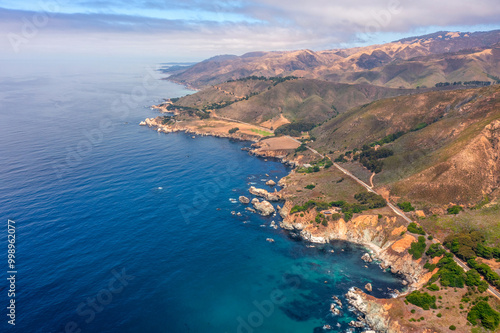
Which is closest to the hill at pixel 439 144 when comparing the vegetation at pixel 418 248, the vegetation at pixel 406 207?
the vegetation at pixel 406 207

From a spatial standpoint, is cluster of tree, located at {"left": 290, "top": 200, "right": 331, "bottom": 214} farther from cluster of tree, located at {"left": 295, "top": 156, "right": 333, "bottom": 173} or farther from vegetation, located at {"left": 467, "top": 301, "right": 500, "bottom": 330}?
vegetation, located at {"left": 467, "top": 301, "right": 500, "bottom": 330}

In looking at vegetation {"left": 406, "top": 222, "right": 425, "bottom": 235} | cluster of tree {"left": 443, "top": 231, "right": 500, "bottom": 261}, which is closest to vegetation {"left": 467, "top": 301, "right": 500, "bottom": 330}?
cluster of tree {"left": 443, "top": 231, "right": 500, "bottom": 261}

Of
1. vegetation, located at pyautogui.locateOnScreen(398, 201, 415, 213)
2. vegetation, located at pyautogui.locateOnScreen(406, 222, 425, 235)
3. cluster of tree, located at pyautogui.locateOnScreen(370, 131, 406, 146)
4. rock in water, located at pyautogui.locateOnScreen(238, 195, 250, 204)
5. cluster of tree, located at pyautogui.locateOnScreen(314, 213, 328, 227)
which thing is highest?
cluster of tree, located at pyautogui.locateOnScreen(370, 131, 406, 146)

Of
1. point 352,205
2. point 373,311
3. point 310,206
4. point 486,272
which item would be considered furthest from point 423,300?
point 310,206

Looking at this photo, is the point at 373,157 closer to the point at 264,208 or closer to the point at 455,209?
the point at 455,209

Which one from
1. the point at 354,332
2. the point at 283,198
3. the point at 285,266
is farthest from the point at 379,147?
the point at 354,332
